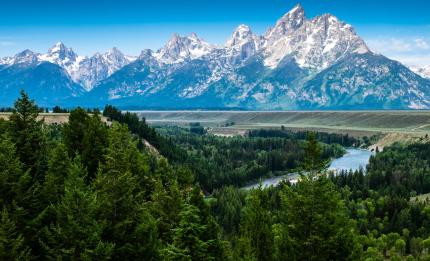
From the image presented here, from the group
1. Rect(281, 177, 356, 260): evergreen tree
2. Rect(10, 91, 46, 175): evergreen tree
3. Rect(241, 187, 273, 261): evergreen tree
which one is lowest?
Rect(241, 187, 273, 261): evergreen tree

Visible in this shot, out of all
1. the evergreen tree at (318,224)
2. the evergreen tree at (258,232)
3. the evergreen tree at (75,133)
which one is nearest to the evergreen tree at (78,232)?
the evergreen tree at (318,224)

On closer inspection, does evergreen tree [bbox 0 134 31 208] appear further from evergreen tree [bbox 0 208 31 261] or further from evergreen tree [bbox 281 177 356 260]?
evergreen tree [bbox 281 177 356 260]

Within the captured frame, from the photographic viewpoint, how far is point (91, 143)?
64.4 m

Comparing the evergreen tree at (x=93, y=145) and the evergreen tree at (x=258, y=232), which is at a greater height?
the evergreen tree at (x=93, y=145)

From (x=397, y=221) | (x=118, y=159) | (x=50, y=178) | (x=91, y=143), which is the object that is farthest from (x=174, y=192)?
(x=397, y=221)

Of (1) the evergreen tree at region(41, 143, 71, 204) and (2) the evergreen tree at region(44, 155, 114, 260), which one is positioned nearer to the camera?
(2) the evergreen tree at region(44, 155, 114, 260)

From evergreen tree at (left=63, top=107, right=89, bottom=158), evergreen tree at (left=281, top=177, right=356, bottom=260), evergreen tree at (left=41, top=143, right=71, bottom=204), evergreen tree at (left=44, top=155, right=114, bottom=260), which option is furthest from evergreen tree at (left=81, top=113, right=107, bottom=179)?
evergreen tree at (left=281, top=177, right=356, bottom=260)

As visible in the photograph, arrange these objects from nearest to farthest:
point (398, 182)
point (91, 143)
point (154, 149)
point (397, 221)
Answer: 1. point (91, 143)
2. point (397, 221)
3. point (398, 182)
4. point (154, 149)

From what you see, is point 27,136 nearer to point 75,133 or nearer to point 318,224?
point 75,133

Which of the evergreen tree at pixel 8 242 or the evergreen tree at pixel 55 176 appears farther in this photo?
the evergreen tree at pixel 55 176

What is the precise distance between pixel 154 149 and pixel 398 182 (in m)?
95.2

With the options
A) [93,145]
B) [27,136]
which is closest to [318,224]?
[27,136]

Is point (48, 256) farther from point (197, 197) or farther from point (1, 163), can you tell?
point (197, 197)

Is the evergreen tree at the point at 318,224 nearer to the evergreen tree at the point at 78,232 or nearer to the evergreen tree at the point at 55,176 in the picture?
the evergreen tree at the point at 78,232
